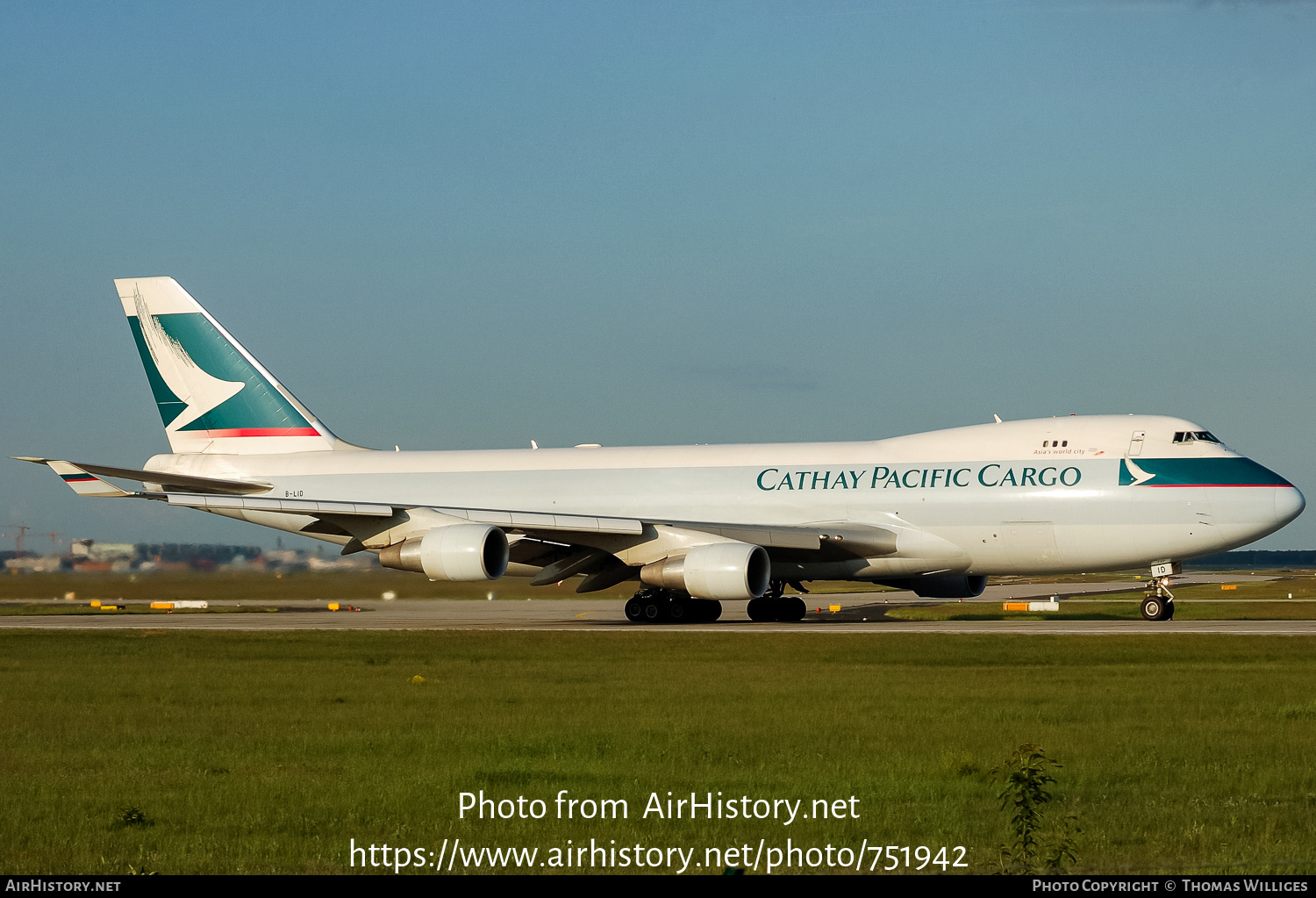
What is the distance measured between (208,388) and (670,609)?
15873 millimetres

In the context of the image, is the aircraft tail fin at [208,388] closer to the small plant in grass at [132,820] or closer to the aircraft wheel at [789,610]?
the aircraft wheel at [789,610]

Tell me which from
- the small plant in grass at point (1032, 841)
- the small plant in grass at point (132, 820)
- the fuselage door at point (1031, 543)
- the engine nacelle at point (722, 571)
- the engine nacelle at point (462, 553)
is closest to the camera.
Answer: the small plant in grass at point (1032, 841)

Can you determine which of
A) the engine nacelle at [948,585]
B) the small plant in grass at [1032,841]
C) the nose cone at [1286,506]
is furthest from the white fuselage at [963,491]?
the small plant in grass at [1032,841]

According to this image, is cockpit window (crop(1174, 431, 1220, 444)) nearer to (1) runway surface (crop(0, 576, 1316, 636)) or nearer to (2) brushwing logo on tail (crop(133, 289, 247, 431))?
(1) runway surface (crop(0, 576, 1316, 636))

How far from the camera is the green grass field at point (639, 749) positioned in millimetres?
8320

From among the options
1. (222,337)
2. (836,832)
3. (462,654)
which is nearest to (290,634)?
(462,654)

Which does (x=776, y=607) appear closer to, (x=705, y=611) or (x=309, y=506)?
(x=705, y=611)

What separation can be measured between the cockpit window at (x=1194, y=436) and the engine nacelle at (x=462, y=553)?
15.2 m

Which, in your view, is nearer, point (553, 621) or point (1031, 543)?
point (1031, 543)

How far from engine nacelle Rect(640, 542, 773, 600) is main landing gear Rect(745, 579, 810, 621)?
11.5ft

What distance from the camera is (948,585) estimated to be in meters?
33.9

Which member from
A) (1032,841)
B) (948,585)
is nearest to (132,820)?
(1032,841)

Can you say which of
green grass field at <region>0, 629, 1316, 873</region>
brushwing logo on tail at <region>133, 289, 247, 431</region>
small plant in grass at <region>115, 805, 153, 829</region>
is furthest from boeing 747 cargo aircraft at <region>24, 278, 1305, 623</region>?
small plant in grass at <region>115, 805, 153, 829</region>

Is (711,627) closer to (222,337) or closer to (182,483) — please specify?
(182,483)
